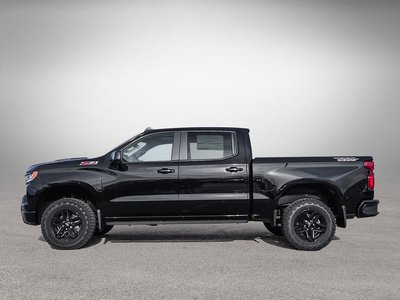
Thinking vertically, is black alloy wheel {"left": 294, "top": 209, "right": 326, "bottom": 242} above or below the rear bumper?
below

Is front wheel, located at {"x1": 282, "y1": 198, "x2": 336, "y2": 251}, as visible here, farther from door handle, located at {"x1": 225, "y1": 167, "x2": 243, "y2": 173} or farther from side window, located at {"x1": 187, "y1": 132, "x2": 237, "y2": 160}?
side window, located at {"x1": 187, "y1": 132, "x2": 237, "y2": 160}

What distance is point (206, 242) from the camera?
29.5ft

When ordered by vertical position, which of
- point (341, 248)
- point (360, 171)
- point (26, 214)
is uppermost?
point (360, 171)

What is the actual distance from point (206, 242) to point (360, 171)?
8.66 ft

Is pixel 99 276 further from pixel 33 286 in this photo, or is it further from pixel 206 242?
pixel 206 242

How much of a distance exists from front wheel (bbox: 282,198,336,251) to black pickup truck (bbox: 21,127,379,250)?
0.01 metres

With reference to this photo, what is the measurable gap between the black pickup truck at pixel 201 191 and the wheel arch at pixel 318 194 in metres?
0.02

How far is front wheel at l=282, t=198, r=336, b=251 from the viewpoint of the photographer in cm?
824

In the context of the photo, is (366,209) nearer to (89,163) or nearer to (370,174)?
(370,174)

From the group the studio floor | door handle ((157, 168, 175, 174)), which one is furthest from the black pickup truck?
the studio floor

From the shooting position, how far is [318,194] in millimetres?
8750

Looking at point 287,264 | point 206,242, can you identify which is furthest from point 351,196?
point 206,242

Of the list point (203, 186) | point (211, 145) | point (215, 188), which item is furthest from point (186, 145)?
point (215, 188)

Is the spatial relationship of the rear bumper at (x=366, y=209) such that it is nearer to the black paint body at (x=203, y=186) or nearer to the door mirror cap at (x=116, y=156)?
the black paint body at (x=203, y=186)
